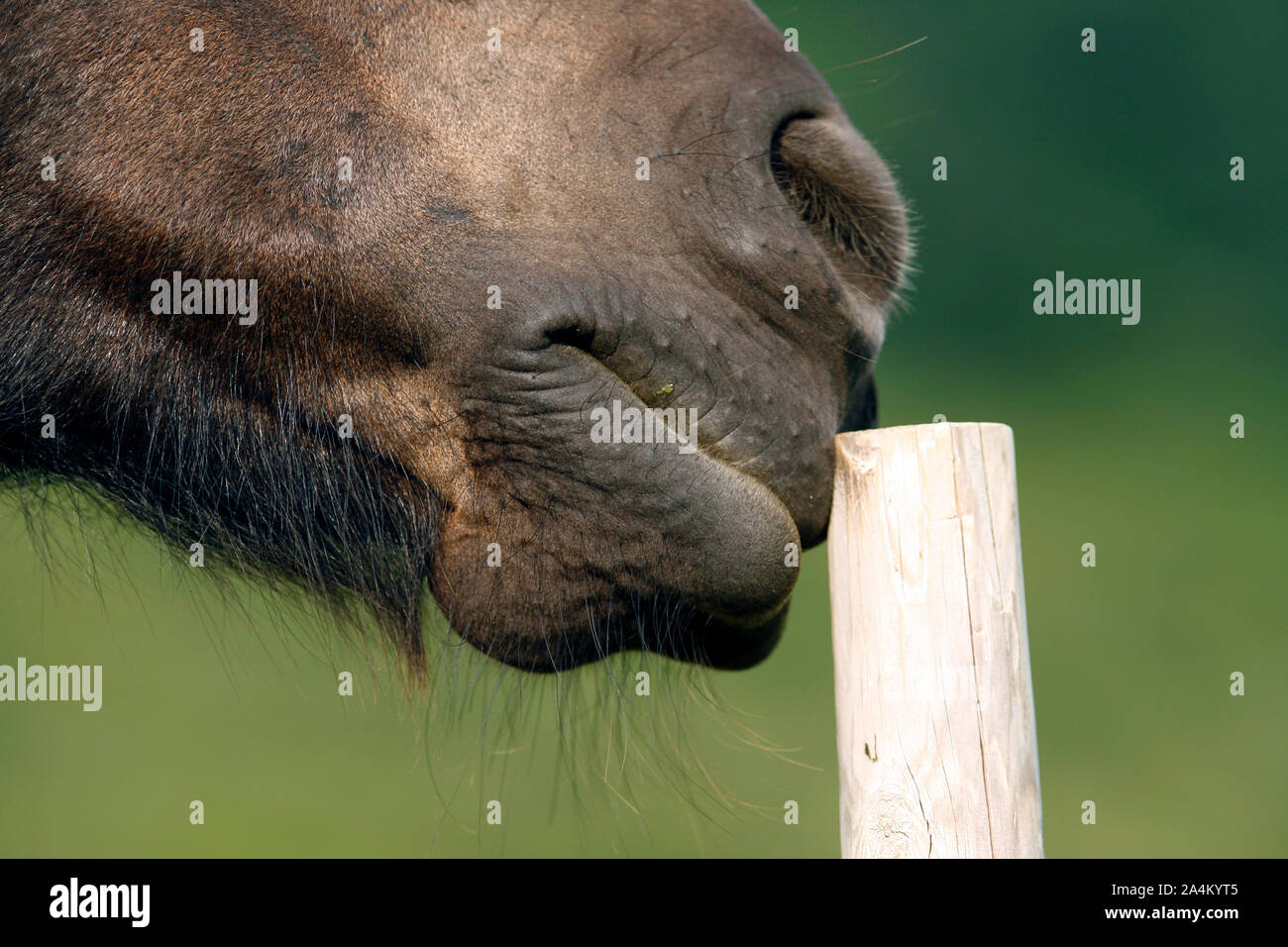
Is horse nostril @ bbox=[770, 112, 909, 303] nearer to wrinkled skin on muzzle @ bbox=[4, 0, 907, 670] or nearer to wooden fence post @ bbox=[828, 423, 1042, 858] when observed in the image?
wrinkled skin on muzzle @ bbox=[4, 0, 907, 670]

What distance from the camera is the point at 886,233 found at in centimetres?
124

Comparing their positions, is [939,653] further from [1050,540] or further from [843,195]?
[1050,540]

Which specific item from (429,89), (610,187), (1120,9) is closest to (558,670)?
(610,187)

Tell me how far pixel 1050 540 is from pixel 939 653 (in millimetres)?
5150

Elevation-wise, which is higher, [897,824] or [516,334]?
[516,334]

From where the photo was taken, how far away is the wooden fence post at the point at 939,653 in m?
1.11

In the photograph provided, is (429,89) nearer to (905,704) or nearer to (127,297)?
(127,297)

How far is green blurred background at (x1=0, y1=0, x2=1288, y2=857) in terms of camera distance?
4.91 m

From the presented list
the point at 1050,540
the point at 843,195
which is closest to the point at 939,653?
the point at 843,195

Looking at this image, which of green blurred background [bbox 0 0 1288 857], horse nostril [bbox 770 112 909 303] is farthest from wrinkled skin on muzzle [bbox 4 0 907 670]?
green blurred background [bbox 0 0 1288 857]

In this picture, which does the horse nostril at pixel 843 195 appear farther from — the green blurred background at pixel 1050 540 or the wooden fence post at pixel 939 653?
the green blurred background at pixel 1050 540

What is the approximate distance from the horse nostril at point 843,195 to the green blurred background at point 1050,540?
3464 mm
